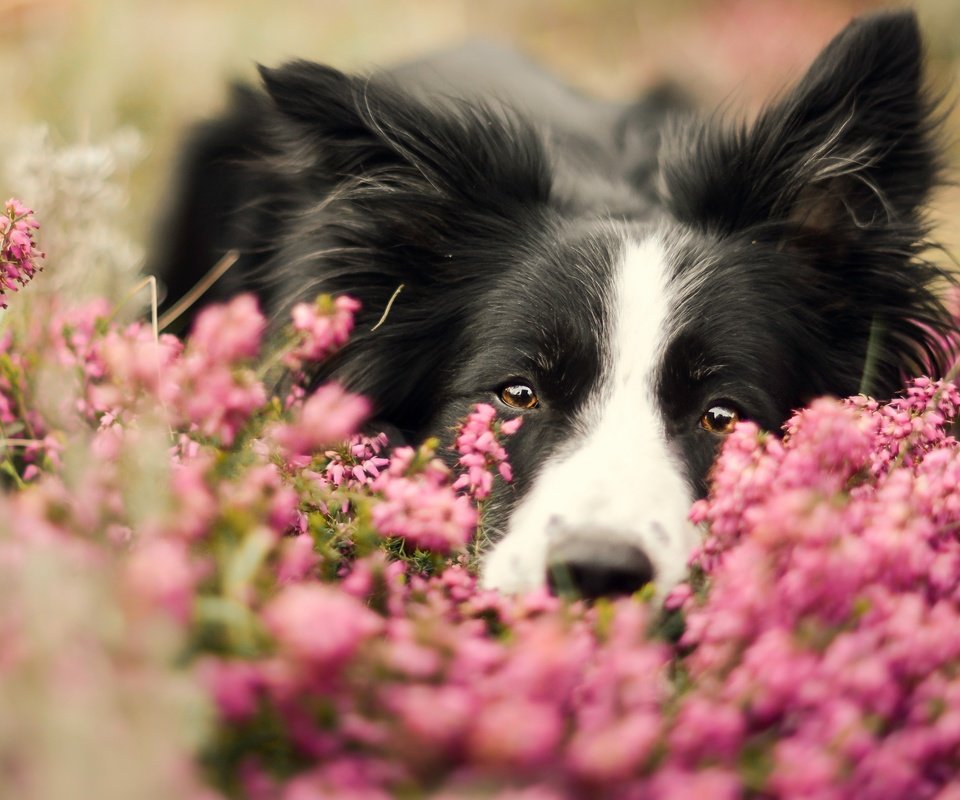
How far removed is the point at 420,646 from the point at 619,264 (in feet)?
5.27

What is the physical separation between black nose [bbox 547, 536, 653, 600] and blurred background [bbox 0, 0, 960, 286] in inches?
59.6

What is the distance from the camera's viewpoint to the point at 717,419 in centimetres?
230

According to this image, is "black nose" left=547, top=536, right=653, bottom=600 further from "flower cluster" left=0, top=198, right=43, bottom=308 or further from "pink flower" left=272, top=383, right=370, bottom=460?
"flower cluster" left=0, top=198, right=43, bottom=308

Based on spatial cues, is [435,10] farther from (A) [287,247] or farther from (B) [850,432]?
(B) [850,432]

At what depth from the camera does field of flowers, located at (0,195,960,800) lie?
2.92 ft

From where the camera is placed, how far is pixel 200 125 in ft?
14.3

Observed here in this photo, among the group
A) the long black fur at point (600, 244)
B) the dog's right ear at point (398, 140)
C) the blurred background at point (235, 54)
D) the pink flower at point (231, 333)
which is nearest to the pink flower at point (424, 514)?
the pink flower at point (231, 333)

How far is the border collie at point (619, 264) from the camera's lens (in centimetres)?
228

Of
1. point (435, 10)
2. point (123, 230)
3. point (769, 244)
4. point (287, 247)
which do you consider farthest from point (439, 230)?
point (435, 10)

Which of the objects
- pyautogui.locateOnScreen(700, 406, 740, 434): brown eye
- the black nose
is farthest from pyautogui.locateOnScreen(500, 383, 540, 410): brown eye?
the black nose

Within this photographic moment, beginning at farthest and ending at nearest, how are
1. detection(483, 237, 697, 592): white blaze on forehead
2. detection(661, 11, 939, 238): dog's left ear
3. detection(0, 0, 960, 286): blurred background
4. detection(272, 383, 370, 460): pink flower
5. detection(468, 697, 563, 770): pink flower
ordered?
detection(0, 0, 960, 286): blurred background → detection(661, 11, 939, 238): dog's left ear → detection(483, 237, 697, 592): white blaze on forehead → detection(272, 383, 370, 460): pink flower → detection(468, 697, 563, 770): pink flower

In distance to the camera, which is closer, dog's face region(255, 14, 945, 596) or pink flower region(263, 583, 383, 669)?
pink flower region(263, 583, 383, 669)

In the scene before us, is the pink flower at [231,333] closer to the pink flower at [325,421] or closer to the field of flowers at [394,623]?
the field of flowers at [394,623]

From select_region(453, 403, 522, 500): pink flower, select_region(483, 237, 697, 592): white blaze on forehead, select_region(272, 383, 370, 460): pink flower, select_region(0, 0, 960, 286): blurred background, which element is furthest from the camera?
select_region(0, 0, 960, 286): blurred background
